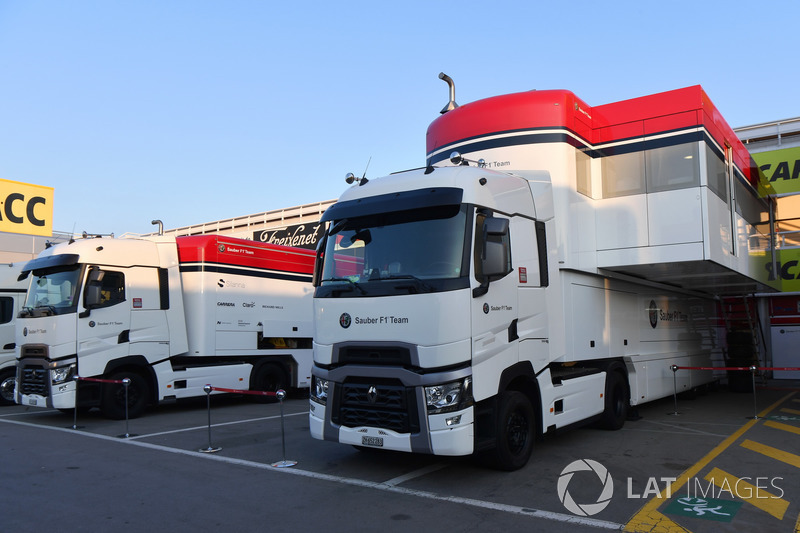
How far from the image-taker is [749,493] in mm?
5844

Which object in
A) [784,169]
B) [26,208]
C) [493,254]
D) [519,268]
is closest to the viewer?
[493,254]

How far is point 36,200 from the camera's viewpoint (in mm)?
22391

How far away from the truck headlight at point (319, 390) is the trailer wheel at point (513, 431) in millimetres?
1859

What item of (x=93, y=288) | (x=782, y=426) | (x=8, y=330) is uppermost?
(x=93, y=288)

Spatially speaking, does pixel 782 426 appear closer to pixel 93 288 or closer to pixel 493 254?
pixel 493 254

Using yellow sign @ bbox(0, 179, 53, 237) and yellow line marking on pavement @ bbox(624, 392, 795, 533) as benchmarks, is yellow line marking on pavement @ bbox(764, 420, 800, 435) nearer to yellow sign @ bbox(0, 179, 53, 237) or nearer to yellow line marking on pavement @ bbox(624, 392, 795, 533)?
yellow line marking on pavement @ bbox(624, 392, 795, 533)

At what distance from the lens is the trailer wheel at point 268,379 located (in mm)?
13500

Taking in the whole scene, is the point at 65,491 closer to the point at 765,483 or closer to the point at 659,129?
the point at 765,483

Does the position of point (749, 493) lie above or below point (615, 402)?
below

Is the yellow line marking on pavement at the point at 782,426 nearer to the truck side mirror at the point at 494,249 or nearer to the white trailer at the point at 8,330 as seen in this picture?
the truck side mirror at the point at 494,249

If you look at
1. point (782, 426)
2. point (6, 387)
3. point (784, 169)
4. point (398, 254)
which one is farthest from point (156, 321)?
point (784, 169)

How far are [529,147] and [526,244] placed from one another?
5.75ft

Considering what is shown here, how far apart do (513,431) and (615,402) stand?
141 inches

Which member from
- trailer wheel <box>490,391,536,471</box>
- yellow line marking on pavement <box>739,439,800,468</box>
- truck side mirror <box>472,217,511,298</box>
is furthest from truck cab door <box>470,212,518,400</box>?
yellow line marking on pavement <box>739,439,800,468</box>
